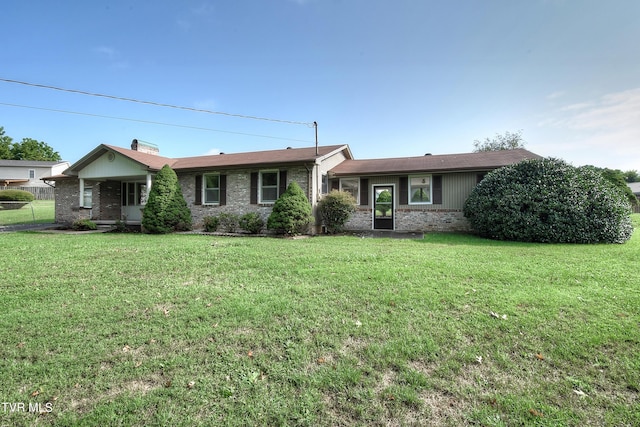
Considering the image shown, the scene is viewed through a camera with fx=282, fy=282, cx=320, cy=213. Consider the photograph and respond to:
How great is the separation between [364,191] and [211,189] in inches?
301

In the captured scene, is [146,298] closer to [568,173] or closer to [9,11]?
[9,11]

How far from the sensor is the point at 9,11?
9.06 meters

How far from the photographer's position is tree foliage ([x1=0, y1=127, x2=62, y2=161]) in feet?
166

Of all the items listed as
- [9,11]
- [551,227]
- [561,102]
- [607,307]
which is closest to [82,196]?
[9,11]

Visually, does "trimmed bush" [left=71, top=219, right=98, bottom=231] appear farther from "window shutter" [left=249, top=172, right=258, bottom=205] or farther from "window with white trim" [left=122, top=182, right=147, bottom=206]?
"window shutter" [left=249, top=172, right=258, bottom=205]

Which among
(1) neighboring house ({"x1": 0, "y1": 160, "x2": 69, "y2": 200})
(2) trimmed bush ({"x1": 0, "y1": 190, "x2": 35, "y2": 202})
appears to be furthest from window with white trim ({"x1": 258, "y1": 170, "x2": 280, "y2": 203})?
(1) neighboring house ({"x1": 0, "y1": 160, "x2": 69, "y2": 200})

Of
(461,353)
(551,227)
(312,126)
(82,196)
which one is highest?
Result: (312,126)

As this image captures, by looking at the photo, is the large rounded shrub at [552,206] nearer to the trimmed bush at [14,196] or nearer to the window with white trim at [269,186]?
the window with white trim at [269,186]

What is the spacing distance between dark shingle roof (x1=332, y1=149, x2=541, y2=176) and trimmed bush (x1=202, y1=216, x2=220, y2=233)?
241 inches

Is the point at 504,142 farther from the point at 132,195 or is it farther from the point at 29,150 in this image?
the point at 29,150

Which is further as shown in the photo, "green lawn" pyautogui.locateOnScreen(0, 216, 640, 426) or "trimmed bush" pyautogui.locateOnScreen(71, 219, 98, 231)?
"trimmed bush" pyautogui.locateOnScreen(71, 219, 98, 231)

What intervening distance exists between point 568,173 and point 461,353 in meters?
10.6

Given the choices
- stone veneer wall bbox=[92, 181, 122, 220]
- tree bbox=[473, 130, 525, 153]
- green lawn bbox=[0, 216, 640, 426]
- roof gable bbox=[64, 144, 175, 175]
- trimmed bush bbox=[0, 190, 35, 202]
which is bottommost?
green lawn bbox=[0, 216, 640, 426]

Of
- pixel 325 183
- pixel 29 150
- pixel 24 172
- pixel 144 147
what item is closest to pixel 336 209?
pixel 325 183
